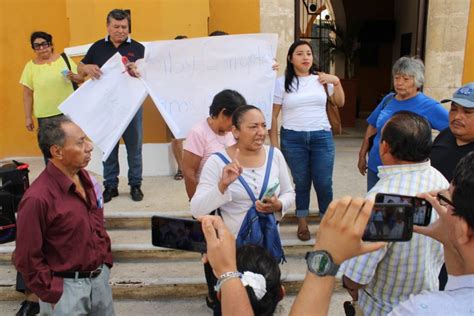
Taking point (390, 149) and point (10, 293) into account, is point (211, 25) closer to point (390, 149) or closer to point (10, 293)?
point (10, 293)

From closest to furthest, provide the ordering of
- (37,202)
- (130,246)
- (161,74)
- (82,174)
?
1. (37,202)
2. (82,174)
3. (130,246)
4. (161,74)

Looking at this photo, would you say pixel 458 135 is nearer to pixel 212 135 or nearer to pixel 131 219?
pixel 212 135

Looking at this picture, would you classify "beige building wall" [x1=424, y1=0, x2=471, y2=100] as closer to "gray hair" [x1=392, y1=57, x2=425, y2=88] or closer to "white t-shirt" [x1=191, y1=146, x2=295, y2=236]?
"gray hair" [x1=392, y1=57, x2=425, y2=88]

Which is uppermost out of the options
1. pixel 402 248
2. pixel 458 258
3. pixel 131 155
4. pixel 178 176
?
pixel 458 258

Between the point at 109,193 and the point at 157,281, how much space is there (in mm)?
1378

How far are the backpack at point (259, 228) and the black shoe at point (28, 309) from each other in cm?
199

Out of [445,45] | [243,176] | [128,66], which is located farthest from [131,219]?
[445,45]

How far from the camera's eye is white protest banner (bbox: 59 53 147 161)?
4145mm

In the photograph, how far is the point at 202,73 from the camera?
428cm

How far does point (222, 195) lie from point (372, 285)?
2.87 ft

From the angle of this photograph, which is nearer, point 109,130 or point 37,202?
point 37,202

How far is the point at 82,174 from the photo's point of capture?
2533 mm

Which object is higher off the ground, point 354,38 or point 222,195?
point 354,38

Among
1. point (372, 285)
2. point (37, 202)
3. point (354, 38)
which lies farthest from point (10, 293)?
point (354, 38)
